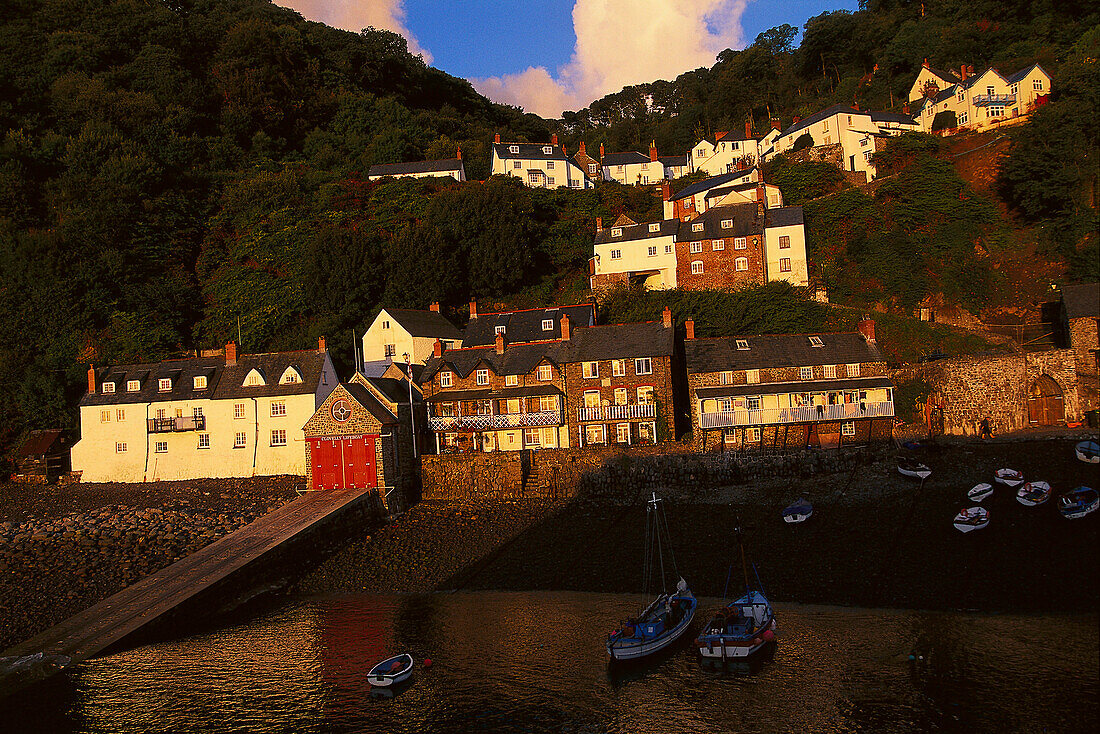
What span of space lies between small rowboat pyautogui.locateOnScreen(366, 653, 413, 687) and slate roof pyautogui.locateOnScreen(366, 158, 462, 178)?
5705 cm

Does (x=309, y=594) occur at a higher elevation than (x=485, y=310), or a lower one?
lower

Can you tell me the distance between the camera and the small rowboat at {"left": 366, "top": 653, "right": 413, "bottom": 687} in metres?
19.7

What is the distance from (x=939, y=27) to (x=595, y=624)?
80.1 meters

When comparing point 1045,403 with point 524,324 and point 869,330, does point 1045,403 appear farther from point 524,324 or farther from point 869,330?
point 524,324

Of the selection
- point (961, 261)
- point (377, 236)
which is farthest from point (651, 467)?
point (377, 236)

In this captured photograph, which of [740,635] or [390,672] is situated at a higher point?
[740,635]

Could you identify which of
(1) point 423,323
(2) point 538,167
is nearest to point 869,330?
(1) point 423,323

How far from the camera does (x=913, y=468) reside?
31.6 m

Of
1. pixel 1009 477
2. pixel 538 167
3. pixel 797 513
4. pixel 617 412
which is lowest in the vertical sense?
pixel 797 513

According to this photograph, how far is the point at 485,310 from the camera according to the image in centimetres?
5419

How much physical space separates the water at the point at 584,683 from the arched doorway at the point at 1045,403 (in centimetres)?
1889

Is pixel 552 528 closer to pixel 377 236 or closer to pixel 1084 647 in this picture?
pixel 1084 647

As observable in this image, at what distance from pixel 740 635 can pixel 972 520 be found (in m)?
11.1

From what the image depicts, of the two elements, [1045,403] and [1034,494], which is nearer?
[1034,494]
